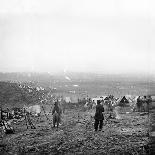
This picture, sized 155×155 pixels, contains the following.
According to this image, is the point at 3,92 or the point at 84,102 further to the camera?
the point at 3,92

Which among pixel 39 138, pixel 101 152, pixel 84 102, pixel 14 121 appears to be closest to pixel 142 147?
pixel 101 152

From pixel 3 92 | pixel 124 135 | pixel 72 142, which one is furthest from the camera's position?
pixel 3 92

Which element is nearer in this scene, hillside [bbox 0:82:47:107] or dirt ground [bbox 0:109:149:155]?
dirt ground [bbox 0:109:149:155]

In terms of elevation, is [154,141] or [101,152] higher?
[154,141]

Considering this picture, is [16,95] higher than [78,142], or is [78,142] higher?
[16,95]

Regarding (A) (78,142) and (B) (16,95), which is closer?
(A) (78,142)

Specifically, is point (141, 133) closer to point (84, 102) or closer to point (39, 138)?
point (39, 138)

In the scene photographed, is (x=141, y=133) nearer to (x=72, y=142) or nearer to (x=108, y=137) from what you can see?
(x=108, y=137)

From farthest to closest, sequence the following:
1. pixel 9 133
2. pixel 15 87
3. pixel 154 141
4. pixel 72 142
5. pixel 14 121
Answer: pixel 15 87
pixel 14 121
pixel 9 133
pixel 72 142
pixel 154 141

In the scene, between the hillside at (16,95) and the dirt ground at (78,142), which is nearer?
the dirt ground at (78,142)
